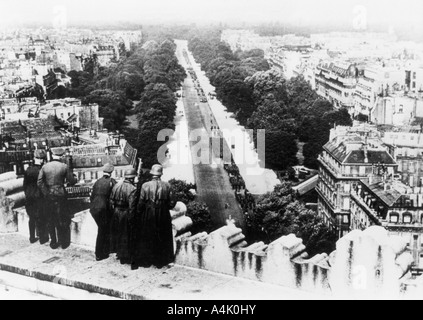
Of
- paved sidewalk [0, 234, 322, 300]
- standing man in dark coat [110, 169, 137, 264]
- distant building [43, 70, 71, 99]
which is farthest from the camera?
distant building [43, 70, 71, 99]

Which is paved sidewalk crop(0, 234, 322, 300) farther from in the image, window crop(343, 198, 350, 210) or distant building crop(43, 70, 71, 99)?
distant building crop(43, 70, 71, 99)

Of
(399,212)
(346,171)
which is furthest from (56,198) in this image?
(346,171)

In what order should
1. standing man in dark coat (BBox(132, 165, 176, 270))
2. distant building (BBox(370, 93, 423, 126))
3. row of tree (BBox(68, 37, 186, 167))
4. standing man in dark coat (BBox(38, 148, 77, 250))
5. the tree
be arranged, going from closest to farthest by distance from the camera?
standing man in dark coat (BBox(132, 165, 176, 270)) → standing man in dark coat (BBox(38, 148, 77, 250)) → row of tree (BBox(68, 37, 186, 167)) → distant building (BBox(370, 93, 423, 126)) → the tree

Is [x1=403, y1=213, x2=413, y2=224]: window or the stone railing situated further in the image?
[x1=403, y1=213, x2=413, y2=224]: window

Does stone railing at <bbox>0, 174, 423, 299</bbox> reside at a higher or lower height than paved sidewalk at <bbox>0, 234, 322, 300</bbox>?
higher

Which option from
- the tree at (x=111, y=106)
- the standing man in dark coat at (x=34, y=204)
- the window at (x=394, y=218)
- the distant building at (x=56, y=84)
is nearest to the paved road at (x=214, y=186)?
the tree at (x=111, y=106)

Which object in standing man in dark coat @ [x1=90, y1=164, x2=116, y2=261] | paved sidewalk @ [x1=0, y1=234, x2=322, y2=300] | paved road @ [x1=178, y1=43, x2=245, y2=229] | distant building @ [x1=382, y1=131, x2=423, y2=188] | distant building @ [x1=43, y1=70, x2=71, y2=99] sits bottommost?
paved road @ [x1=178, y1=43, x2=245, y2=229]

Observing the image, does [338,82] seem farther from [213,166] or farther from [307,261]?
[307,261]

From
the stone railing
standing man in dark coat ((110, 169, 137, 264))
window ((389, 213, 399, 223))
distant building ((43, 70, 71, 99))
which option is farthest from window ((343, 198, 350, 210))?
distant building ((43, 70, 71, 99))
